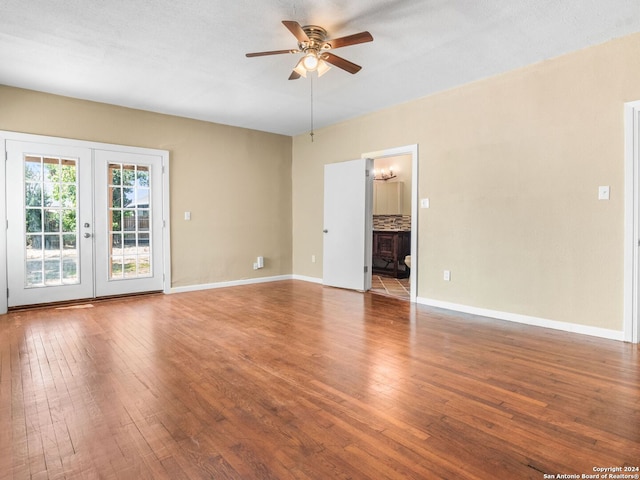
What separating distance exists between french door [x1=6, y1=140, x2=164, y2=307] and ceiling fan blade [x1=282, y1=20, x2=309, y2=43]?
3428 mm

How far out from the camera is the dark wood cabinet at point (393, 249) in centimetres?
701

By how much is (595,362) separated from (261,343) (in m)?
2.62

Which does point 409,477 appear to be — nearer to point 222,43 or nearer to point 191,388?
point 191,388

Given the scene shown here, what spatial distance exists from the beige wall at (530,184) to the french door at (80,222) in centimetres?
371

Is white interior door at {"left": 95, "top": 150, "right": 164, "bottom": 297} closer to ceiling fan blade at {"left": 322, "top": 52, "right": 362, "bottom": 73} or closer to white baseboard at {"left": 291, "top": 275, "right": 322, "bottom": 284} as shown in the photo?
white baseboard at {"left": 291, "top": 275, "right": 322, "bottom": 284}

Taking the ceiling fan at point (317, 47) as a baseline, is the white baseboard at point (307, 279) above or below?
below

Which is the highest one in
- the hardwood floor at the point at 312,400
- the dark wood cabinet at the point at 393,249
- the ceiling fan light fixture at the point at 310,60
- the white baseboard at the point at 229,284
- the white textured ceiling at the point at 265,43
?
the white textured ceiling at the point at 265,43

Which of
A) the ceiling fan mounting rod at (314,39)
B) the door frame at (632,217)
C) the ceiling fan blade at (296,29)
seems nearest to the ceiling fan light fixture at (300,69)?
the ceiling fan mounting rod at (314,39)

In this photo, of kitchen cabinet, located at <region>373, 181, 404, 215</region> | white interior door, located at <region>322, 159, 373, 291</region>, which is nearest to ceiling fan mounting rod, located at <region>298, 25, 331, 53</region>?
white interior door, located at <region>322, 159, 373, 291</region>

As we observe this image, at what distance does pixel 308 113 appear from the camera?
5531 mm

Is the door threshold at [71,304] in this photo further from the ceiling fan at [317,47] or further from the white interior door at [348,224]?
the ceiling fan at [317,47]

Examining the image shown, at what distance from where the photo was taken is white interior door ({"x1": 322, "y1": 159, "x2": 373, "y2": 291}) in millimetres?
5738

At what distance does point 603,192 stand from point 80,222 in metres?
5.88

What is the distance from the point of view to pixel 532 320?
3.86 m
